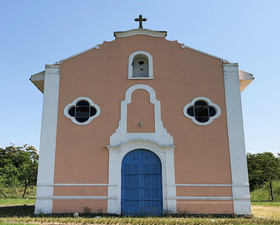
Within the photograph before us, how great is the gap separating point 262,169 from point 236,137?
42.8 ft

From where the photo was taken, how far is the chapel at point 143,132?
11133mm

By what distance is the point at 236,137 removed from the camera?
11688 mm

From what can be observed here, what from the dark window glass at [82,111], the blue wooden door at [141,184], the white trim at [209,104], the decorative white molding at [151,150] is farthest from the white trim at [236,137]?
the dark window glass at [82,111]

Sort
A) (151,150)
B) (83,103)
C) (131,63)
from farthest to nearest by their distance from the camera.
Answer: (131,63) → (83,103) → (151,150)

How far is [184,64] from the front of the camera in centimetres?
1277

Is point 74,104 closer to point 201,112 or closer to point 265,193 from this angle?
point 201,112

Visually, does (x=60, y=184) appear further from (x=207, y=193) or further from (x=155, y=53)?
(x=155, y=53)

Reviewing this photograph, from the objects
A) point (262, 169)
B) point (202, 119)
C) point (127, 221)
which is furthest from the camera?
point (262, 169)

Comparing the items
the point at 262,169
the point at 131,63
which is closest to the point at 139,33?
the point at 131,63

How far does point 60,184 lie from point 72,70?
4.99 meters

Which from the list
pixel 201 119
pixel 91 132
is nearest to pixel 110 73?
pixel 91 132

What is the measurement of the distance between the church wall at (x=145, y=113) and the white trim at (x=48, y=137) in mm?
215

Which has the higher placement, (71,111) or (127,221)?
(71,111)

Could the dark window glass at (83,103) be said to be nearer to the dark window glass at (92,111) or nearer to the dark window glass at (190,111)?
the dark window glass at (92,111)
